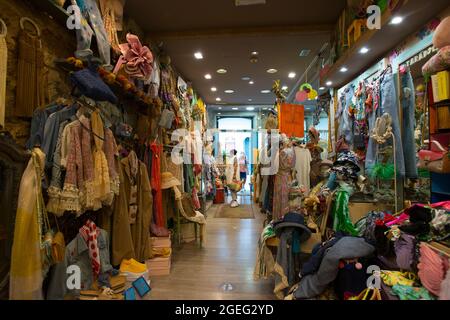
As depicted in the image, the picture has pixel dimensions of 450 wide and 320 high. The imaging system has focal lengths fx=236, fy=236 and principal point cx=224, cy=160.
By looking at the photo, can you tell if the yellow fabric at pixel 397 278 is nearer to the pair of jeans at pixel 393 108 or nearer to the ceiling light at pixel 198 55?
the pair of jeans at pixel 393 108

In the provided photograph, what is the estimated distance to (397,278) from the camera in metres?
1.27

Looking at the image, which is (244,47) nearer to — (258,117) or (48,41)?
(48,41)

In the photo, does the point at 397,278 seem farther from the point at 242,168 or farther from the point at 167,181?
the point at 242,168

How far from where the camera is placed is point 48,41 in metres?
1.59

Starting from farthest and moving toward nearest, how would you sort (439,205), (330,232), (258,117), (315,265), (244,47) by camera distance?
(258,117)
(244,47)
(330,232)
(315,265)
(439,205)

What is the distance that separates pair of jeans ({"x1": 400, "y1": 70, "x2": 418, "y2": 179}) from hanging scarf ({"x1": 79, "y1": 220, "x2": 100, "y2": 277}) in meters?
2.57

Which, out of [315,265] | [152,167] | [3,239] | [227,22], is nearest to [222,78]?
[227,22]

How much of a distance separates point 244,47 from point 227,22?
53 centimetres

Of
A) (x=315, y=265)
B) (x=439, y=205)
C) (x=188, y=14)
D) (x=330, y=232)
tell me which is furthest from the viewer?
(x=188, y=14)

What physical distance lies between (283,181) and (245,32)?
1.94 metres

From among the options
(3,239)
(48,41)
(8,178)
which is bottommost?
(3,239)

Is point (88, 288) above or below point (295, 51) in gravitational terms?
below

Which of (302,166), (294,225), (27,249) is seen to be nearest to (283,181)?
(302,166)

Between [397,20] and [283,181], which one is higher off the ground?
[397,20]
